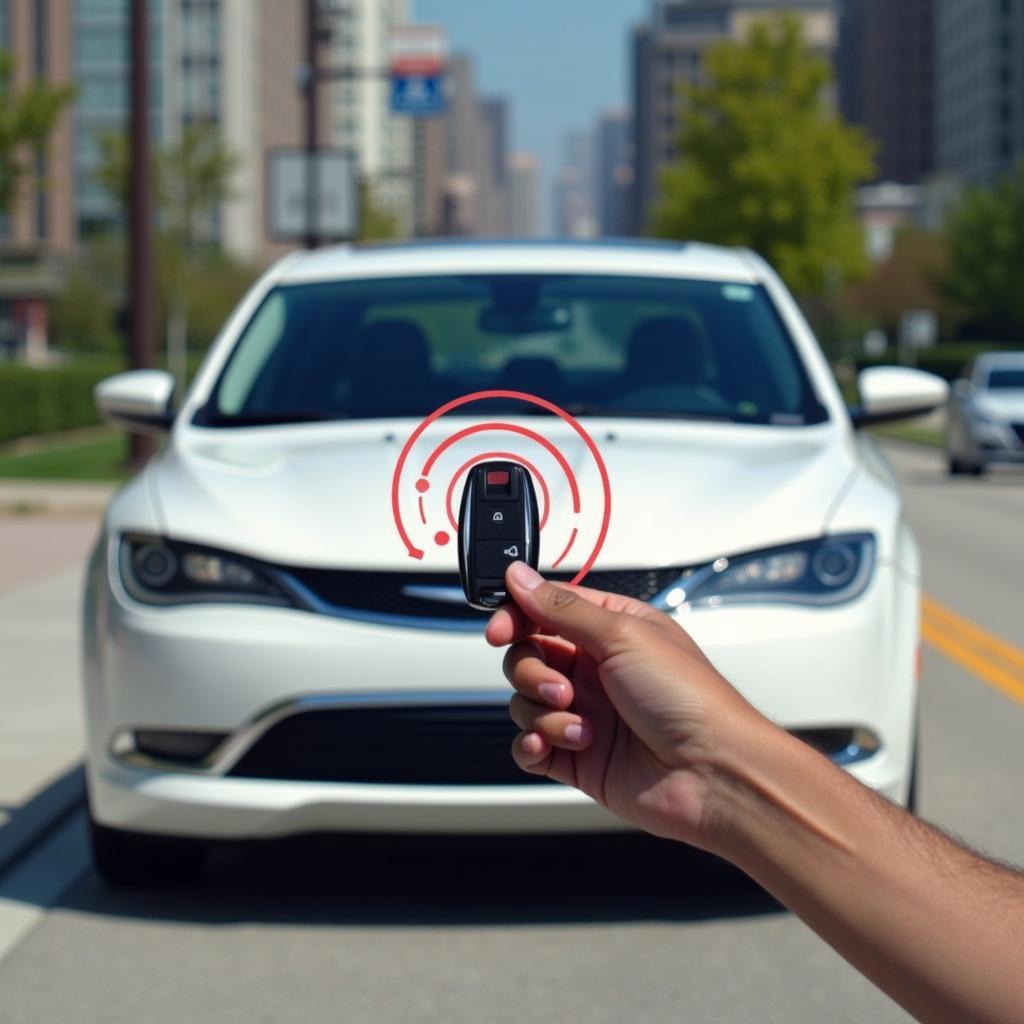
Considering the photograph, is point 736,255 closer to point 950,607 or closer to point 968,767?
point 968,767

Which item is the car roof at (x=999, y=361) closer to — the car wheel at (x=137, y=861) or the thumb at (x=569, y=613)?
the car wheel at (x=137, y=861)

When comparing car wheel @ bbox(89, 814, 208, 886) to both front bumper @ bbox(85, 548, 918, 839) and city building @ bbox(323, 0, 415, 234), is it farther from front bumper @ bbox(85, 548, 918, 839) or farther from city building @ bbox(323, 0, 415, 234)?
city building @ bbox(323, 0, 415, 234)

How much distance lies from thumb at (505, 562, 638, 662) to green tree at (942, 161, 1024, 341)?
83.1 m

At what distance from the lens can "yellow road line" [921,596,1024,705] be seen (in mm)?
9391

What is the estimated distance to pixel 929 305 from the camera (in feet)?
318

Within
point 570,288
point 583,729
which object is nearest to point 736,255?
point 570,288

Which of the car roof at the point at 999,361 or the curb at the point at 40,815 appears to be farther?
the car roof at the point at 999,361

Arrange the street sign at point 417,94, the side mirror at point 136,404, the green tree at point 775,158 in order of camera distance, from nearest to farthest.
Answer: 1. the side mirror at point 136,404
2. the street sign at point 417,94
3. the green tree at point 775,158

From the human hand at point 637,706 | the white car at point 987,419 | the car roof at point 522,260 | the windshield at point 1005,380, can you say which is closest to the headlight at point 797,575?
the car roof at point 522,260

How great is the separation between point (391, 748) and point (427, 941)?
0.68 metres

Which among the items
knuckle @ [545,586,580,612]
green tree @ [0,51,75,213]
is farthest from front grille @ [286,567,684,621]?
green tree @ [0,51,75,213]

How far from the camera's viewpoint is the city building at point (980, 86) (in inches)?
5787

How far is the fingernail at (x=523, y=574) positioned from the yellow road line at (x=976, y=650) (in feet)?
26.0

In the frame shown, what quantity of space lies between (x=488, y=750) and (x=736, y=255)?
1.84 meters
